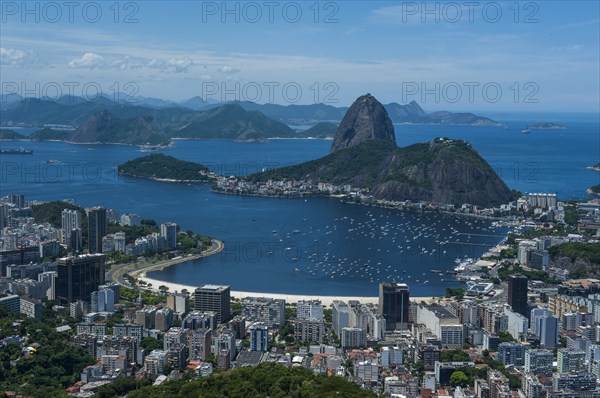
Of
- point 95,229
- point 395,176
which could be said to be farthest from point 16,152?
point 95,229

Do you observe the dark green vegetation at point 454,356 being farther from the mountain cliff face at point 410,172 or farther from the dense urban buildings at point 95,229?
the mountain cliff face at point 410,172

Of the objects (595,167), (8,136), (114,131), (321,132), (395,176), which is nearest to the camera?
(395,176)

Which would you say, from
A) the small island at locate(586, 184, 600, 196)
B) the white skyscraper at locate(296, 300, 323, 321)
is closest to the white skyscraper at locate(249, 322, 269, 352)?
the white skyscraper at locate(296, 300, 323, 321)

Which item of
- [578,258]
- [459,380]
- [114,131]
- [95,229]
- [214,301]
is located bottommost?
[459,380]

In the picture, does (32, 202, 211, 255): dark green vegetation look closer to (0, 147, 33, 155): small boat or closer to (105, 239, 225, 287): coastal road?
(105, 239, 225, 287): coastal road

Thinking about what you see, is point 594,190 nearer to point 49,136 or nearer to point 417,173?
Result: point 417,173

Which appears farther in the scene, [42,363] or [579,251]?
[579,251]

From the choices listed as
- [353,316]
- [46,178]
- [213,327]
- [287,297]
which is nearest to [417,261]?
[287,297]
